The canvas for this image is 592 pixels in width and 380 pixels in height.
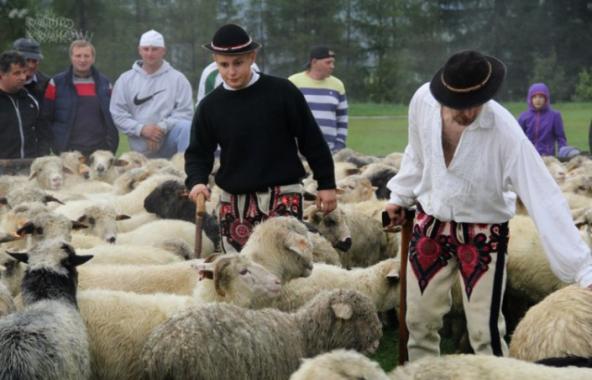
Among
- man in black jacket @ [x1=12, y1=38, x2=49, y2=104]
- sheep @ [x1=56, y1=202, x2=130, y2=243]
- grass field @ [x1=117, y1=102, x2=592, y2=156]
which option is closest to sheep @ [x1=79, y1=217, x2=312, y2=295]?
sheep @ [x1=56, y1=202, x2=130, y2=243]

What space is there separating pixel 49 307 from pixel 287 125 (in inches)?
72.7

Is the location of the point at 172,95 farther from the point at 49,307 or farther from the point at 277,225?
the point at 49,307

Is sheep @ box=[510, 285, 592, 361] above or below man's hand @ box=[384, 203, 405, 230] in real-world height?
below

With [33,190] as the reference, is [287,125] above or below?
above

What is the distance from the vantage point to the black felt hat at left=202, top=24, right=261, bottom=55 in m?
5.64

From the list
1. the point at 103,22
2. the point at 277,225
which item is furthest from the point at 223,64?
the point at 103,22

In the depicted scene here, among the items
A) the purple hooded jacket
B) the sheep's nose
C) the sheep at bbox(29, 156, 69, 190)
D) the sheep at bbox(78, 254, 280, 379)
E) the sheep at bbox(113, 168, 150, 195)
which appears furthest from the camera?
the purple hooded jacket

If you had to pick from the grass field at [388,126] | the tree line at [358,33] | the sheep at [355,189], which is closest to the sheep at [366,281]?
the sheep at [355,189]

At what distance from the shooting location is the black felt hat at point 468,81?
14.8 feet

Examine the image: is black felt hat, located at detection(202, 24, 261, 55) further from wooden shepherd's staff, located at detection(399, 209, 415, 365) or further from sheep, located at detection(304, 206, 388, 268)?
sheep, located at detection(304, 206, 388, 268)

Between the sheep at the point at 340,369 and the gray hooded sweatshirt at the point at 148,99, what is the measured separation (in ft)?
26.3

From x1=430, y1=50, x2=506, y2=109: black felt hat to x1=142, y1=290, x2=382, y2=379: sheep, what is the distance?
1206 mm

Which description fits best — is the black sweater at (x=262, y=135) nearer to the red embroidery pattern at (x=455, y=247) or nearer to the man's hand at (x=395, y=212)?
the man's hand at (x=395, y=212)

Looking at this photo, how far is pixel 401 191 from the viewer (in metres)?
5.18
